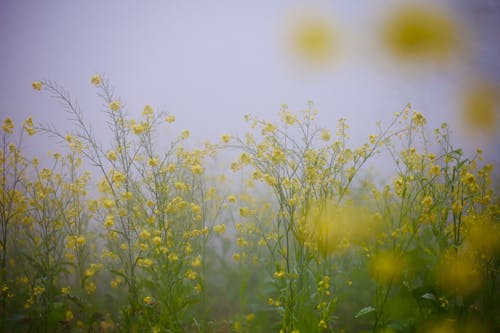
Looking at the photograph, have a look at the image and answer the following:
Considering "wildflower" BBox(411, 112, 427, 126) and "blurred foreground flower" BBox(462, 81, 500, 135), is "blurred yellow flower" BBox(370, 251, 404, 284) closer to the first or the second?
"wildflower" BBox(411, 112, 427, 126)

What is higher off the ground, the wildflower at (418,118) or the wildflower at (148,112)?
the wildflower at (148,112)

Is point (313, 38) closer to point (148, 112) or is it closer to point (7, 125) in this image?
point (148, 112)

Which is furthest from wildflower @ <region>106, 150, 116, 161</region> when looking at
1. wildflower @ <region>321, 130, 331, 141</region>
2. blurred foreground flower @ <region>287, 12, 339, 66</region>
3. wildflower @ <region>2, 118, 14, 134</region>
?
blurred foreground flower @ <region>287, 12, 339, 66</region>

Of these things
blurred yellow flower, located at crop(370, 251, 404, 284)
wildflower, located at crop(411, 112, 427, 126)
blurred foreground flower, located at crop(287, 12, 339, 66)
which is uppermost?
blurred foreground flower, located at crop(287, 12, 339, 66)

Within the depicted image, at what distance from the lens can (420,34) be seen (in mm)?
4523

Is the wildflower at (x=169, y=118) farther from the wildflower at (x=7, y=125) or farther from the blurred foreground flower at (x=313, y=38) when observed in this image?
the blurred foreground flower at (x=313, y=38)

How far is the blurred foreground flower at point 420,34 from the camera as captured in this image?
4043mm

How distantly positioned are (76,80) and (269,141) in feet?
11.9

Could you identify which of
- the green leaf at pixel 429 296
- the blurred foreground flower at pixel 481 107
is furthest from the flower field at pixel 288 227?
the blurred foreground flower at pixel 481 107

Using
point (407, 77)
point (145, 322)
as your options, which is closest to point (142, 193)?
point (145, 322)

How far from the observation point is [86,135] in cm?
237

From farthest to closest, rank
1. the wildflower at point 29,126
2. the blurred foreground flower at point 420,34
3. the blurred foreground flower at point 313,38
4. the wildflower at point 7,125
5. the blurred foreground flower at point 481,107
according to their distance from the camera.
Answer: the blurred foreground flower at point 313,38 < the blurred foreground flower at point 420,34 < the blurred foreground flower at point 481,107 < the wildflower at point 7,125 < the wildflower at point 29,126

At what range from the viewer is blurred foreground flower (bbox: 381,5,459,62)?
13.3 feet

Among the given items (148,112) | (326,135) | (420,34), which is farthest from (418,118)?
(420,34)
